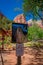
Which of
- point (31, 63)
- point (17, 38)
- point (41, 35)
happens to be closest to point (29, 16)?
point (41, 35)

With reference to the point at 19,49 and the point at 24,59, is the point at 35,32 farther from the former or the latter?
the point at 19,49

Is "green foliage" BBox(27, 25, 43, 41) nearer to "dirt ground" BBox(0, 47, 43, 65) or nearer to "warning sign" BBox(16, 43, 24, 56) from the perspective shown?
"dirt ground" BBox(0, 47, 43, 65)

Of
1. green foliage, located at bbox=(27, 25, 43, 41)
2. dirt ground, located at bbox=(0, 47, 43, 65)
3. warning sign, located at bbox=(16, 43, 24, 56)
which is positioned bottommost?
dirt ground, located at bbox=(0, 47, 43, 65)

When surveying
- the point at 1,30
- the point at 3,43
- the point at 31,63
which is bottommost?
the point at 31,63

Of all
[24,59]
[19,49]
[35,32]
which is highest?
[35,32]

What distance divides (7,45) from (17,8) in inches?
83.1

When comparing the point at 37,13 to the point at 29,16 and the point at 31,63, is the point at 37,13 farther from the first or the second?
the point at 31,63

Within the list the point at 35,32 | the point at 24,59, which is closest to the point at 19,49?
the point at 24,59

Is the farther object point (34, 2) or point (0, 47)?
point (0, 47)

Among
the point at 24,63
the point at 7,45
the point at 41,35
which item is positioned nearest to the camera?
the point at 24,63

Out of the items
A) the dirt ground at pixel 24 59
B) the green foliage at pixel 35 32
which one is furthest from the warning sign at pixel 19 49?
the green foliage at pixel 35 32

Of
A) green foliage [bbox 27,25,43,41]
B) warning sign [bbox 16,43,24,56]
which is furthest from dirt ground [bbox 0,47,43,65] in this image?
green foliage [bbox 27,25,43,41]

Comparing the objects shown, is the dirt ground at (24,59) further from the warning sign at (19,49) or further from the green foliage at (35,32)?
the green foliage at (35,32)

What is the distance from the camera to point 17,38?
2516mm
